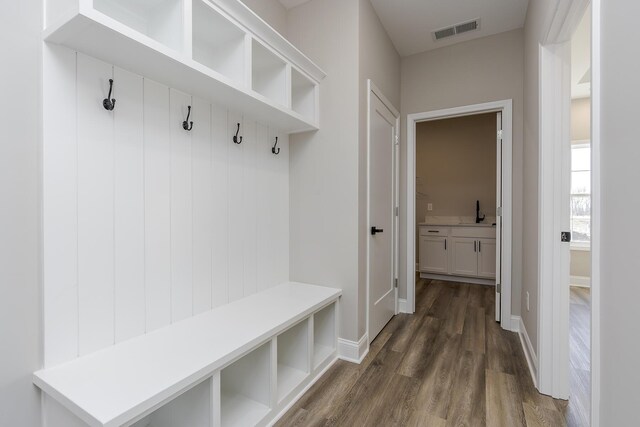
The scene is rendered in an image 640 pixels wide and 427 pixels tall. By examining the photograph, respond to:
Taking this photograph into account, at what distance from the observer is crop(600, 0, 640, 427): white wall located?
69 cm

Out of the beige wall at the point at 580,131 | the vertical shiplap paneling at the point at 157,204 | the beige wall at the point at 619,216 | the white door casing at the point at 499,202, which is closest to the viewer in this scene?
the beige wall at the point at 619,216

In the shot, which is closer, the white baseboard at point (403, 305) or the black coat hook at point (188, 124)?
the black coat hook at point (188, 124)

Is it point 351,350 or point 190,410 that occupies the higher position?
point 190,410

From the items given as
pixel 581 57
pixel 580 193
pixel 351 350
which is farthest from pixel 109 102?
pixel 580 193

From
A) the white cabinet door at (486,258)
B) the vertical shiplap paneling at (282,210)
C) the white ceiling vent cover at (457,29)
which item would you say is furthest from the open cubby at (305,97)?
the white cabinet door at (486,258)

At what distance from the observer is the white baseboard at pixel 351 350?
7.18 feet

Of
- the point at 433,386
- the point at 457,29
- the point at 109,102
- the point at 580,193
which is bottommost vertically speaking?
the point at 433,386

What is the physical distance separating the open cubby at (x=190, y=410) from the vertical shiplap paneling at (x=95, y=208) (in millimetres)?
404

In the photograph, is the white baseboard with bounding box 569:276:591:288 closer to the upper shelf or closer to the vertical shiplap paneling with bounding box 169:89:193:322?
the upper shelf

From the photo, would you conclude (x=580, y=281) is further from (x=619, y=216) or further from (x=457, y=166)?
(x=619, y=216)

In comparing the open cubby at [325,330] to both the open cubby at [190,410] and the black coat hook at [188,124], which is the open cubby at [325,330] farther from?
the black coat hook at [188,124]

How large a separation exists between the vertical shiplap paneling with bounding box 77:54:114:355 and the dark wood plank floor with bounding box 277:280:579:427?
1.02m

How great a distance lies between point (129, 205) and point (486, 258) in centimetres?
435

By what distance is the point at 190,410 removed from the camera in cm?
130
